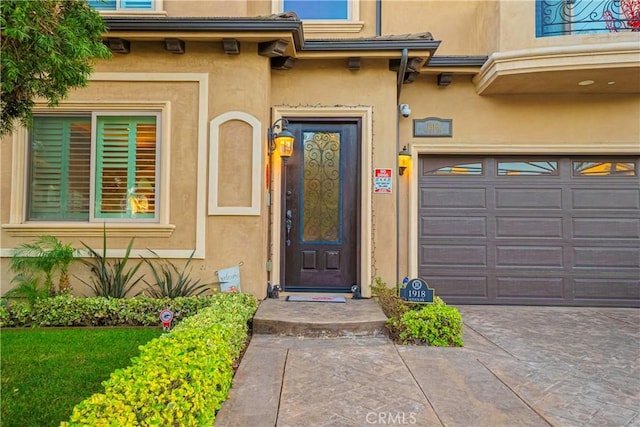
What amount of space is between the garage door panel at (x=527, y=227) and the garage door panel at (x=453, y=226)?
27 centimetres

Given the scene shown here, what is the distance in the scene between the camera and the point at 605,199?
5535 mm

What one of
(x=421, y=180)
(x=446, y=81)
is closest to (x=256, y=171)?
(x=421, y=180)

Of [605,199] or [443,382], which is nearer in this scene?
[443,382]

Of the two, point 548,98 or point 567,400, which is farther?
point 548,98

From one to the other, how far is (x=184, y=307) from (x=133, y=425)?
248 cm

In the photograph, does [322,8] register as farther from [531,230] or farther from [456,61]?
[531,230]

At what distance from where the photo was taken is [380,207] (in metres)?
5.04

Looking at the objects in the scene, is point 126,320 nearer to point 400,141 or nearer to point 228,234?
point 228,234

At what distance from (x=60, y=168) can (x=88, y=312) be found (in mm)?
2028

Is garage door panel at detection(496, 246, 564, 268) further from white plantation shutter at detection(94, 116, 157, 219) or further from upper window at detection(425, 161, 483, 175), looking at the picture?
white plantation shutter at detection(94, 116, 157, 219)

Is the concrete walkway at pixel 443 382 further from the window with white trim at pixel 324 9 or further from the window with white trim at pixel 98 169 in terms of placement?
the window with white trim at pixel 324 9

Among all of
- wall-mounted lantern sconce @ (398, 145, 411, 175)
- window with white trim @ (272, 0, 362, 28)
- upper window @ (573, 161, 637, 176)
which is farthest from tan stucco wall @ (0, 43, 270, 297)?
upper window @ (573, 161, 637, 176)

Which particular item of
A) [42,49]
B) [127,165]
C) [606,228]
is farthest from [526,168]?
[42,49]

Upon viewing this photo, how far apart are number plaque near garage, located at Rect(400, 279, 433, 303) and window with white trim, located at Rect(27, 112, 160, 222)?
3.33m
